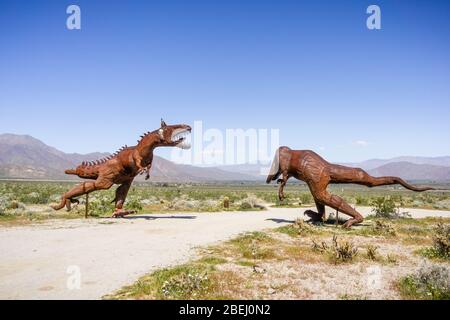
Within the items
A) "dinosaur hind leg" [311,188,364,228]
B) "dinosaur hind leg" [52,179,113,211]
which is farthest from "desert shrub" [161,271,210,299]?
"dinosaur hind leg" [52,179,113,211]

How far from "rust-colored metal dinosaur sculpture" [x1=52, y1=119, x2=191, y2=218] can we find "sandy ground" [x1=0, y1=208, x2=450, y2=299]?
1.49 meters

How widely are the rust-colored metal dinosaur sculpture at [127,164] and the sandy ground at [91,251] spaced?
58.8 inches

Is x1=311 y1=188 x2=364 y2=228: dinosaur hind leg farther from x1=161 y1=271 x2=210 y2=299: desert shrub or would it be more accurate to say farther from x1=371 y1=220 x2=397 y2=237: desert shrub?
x1=161 y1=271 x2=210 y2=299: desert shrub

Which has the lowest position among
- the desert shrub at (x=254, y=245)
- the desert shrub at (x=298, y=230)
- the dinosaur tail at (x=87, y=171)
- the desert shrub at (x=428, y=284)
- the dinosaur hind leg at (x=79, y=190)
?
the desert shrub at (x=298, y=230)

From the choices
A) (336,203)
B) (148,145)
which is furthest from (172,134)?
(336,203)

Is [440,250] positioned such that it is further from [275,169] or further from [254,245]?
[275,169]

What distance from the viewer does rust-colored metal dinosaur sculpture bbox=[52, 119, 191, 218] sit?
50.8 ft

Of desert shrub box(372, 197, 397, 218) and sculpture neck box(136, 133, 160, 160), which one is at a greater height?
sculpture neck box(136, 133, 160, 160)

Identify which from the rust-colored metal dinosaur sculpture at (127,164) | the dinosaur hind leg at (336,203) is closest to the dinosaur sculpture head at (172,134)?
the rust-colored metal dinosaur sculpture at (127,164)

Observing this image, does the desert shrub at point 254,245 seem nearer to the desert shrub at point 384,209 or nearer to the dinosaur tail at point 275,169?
the dinosaur tail at point 275,169

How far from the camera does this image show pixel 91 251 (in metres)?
9.33

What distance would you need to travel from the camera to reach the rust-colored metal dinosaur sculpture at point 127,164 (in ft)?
50.8

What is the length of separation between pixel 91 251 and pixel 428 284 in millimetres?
8075
